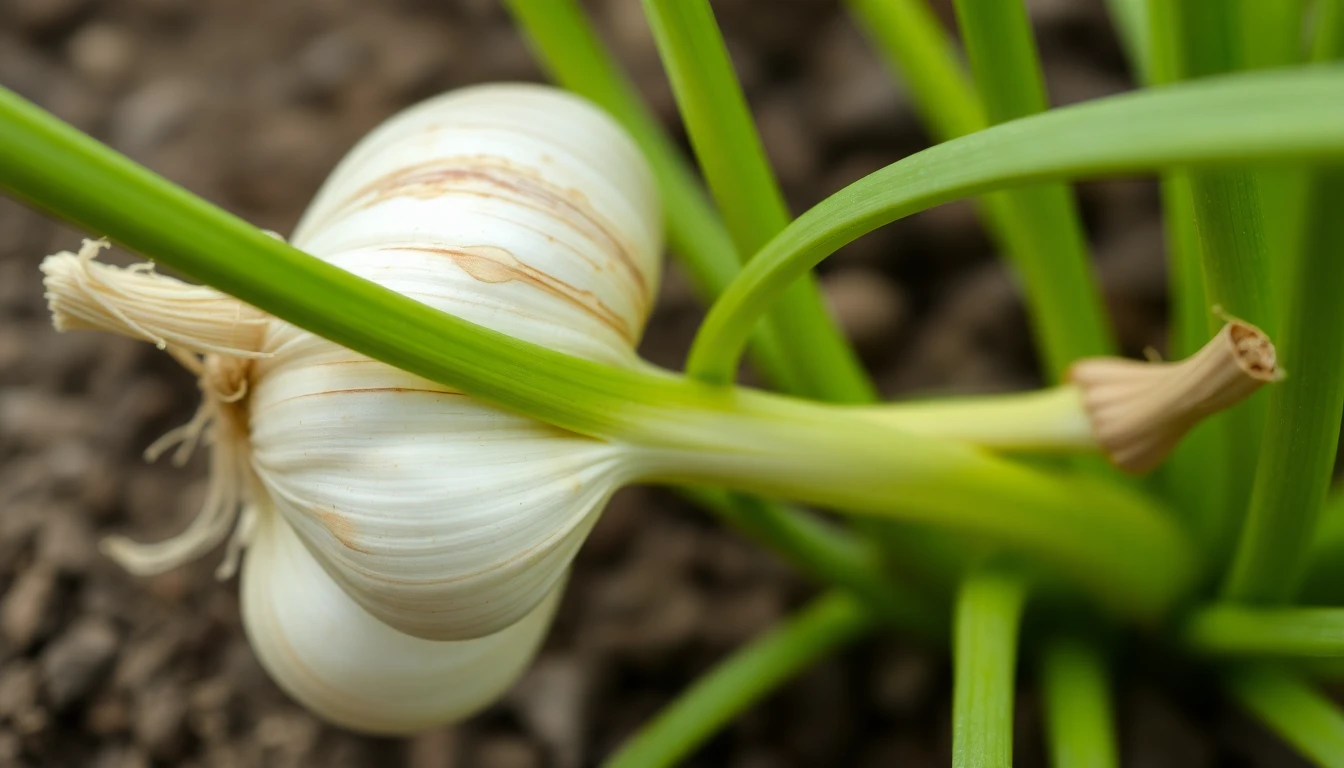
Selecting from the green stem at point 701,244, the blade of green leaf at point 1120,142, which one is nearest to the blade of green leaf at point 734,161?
the green stem at point 701,244

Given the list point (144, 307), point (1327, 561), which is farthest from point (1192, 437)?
point (144, 307)

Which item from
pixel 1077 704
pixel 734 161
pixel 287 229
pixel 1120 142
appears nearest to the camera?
pixel 1120 142

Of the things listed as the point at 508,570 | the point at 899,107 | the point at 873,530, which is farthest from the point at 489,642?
the point at 899,107

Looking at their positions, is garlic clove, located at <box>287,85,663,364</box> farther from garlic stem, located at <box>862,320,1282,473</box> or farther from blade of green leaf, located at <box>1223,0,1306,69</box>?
blade of green leaf, located at <box>1223,0,1306,69</box>

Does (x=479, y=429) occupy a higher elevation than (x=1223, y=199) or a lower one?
lower

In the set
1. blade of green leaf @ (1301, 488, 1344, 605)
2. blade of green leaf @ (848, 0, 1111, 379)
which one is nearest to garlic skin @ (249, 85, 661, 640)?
blade of green leaf @ (848, 0, 1111, 379)

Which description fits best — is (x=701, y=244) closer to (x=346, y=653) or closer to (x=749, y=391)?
(x=749, y=391)
